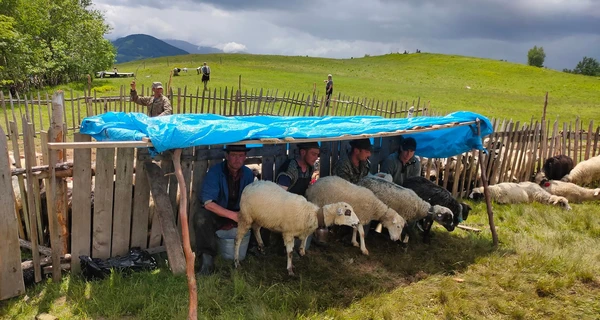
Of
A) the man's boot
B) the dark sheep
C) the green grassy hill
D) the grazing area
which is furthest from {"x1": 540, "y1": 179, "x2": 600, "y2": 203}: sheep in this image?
the green grassy hill

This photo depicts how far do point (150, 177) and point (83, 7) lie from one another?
41425 millimetres

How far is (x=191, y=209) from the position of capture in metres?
5.39

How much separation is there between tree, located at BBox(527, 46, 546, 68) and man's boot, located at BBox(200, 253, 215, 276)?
407 ft

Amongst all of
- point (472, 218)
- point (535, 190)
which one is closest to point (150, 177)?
point (472, 218)

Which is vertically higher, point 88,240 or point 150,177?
point 150,177

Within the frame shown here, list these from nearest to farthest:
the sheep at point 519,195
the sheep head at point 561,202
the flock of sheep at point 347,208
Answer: the flock of sheep at point 347,208 → the sheep head at point 561,202 → the sheep at point 519,195

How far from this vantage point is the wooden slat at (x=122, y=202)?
473 centimetres

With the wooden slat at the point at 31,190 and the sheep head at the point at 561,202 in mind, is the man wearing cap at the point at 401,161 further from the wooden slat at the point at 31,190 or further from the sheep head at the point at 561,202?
the wooden slat at the point at 31,190

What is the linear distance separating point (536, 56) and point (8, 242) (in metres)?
130

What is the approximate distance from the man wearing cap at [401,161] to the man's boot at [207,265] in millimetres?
3590

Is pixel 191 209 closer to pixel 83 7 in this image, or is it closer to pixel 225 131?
pixel 225 131

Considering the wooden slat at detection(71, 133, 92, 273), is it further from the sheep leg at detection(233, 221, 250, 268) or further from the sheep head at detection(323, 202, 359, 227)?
the sheep head at detection(323, 202, 359, 227)

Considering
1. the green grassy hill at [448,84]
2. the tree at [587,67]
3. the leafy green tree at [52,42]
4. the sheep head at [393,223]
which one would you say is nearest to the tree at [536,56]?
the tree at [587,67]

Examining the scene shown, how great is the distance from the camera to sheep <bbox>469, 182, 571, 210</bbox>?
859 centimetres
